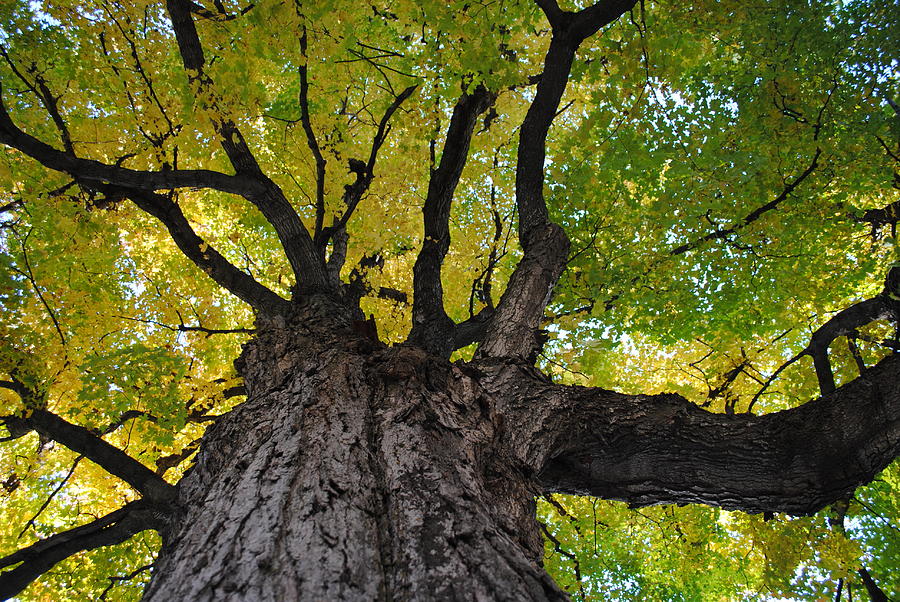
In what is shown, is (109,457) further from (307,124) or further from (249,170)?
(307,124)

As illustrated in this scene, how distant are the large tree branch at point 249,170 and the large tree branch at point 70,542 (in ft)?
7.53

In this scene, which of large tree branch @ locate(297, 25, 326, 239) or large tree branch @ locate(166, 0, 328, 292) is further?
large tree branch @ locate(297, 25, 326, 239)

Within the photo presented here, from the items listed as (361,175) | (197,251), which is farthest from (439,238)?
(197,251)

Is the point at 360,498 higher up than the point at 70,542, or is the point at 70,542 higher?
the point at 70,542

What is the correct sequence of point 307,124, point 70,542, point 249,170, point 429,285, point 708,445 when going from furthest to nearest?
1. point 307,124
2. point 249,170
3. point 429,285
4. point 70,542
5. point 708,445

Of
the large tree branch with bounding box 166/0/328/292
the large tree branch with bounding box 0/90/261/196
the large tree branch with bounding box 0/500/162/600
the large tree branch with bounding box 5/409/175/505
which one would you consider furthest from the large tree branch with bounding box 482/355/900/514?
the large tree branch with bounding box 0/90/261/196

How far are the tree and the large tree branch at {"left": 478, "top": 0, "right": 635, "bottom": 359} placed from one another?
0.10ft

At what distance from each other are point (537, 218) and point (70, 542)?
187 inches

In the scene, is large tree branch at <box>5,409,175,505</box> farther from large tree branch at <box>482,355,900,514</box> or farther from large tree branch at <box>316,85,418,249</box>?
large tree branch at <box>482,355,900,514</box>

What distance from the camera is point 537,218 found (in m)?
4.52

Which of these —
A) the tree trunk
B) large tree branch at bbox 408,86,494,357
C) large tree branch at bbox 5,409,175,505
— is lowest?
the tree trunk

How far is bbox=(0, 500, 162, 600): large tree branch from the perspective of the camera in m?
3.08

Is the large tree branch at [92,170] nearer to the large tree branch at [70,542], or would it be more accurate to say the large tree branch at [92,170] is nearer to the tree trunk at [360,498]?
the tree trunk at [360,498]

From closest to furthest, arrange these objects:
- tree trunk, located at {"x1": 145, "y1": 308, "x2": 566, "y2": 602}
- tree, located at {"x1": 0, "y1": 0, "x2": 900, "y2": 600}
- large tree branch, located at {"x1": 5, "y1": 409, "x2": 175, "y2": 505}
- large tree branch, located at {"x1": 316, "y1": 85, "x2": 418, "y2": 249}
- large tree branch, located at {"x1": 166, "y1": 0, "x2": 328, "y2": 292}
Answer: tree trunk, located at {"x1": 145, "y1": 308, "x2": 566, "y2": 602} < tree, located at {"x1": 0, "y1": 0, "x2": 900, "y2": 600} < large tree branch, located at {"x1": 5, "y1": 409, "x2": 175, "y2": 505} < large tree branch, located at {"x1": 166, "y1": 0, "x2": 328, "y2": 292} < large tree branch, located at {"x1": 316, "y1": 85, "x2": 418, "y2": 249}
